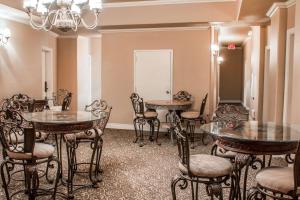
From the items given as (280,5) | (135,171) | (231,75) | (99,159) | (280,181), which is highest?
(280,5)

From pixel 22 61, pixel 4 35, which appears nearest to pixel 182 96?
pixel 22 61

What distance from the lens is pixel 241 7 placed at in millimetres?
5535

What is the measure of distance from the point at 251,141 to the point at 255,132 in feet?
1.26

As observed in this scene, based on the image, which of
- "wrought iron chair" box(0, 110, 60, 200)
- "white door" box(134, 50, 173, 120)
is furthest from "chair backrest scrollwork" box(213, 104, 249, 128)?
"white door" box(134, 50, 173, 120)

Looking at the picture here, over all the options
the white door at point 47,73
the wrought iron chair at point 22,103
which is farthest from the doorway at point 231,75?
the wrought iron chair at point 22,103

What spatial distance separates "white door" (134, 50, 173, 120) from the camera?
25.8ft

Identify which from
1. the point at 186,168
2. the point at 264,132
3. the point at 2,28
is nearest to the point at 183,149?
the point at 186,168

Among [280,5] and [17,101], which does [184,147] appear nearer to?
[280,5]

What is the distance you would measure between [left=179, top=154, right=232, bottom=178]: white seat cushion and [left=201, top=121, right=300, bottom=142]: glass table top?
10.0 inches

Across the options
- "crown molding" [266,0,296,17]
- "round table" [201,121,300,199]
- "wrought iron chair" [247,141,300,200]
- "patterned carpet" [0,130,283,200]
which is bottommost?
"patterned carpet" [0,130,283,200]

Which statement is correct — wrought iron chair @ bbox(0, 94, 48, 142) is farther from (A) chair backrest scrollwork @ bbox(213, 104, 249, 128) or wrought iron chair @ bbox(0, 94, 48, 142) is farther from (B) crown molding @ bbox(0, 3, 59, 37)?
(A) chair backrest scrollwork @ bbox(213, 104, 249, 128)

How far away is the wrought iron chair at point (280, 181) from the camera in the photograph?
2.32 metres

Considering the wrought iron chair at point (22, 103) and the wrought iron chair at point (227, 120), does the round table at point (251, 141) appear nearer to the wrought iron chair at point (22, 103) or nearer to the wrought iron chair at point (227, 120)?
the wrought iron chair at point (227, 120)

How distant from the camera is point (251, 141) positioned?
8.43 ft
